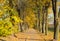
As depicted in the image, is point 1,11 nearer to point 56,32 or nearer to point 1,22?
point 1,22

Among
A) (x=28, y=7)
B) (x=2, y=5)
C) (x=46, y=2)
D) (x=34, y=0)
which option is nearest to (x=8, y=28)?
(x=2, y=5)

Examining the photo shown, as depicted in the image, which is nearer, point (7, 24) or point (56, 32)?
point (56, 32)

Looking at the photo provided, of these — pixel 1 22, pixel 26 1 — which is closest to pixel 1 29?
pixel 1 22

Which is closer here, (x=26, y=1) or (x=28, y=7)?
(x=26, y=1)

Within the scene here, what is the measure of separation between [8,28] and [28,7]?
60.5ft

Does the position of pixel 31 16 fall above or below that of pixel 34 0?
below

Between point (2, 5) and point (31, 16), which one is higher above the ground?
point (2, 5)

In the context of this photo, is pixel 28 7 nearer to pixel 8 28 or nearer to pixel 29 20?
pixel 29 20

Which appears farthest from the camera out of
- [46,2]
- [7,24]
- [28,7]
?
[28,7]

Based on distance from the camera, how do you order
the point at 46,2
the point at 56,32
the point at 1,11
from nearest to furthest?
the point at 1,11
the point at 56,32
the point at 46,2

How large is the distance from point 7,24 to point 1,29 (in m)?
1.06

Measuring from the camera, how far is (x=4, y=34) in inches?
736

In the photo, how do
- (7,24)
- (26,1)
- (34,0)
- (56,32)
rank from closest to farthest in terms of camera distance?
(56,32), (7,24), (34,0), (26,1)

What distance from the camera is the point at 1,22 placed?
17.2 metres
